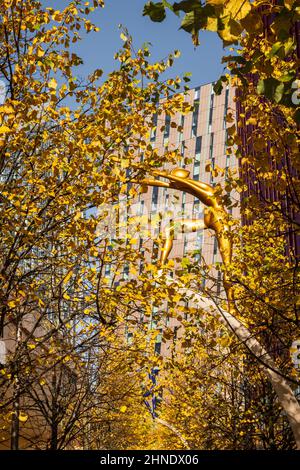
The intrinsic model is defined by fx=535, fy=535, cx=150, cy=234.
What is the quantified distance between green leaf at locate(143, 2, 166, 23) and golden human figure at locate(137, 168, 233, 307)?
485 centimetres

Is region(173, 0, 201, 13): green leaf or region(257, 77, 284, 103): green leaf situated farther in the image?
region(257, 77, 284, 103): green leaf

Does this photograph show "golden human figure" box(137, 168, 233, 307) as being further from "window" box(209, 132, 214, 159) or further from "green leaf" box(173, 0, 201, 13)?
"window" box(209, 132, 214, 159)

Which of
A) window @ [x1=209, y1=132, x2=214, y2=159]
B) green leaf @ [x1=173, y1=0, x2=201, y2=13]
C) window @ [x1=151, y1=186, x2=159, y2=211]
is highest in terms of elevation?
window @ [x1=209, y1=132, x2=214, y2=159]

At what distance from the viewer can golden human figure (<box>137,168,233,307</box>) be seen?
9500 millimetres

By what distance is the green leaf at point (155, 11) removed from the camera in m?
3.55

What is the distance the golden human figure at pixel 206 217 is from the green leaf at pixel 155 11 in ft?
15.9

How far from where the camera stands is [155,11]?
11.7 ft

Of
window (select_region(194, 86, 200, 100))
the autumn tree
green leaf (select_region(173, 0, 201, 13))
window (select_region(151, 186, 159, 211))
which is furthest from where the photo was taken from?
window (select_region(151, 186, 159, 211))

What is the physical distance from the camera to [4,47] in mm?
7883

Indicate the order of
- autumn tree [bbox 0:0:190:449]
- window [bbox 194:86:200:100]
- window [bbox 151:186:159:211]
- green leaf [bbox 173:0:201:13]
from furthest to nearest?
window [bbox 151:186:159:211] → window [bbox 194:86:200:100] → autumn tree [bbox 0:0:190:449] → green leaf [bbox 173:0:201:13]

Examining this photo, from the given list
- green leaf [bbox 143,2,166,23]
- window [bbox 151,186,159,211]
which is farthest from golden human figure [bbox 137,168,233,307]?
window [bbox 151,186,159,211]
